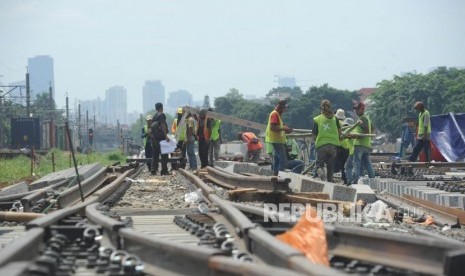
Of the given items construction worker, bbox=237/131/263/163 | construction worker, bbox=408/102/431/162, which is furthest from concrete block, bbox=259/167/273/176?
construction worker, bbox=237/131/263/163

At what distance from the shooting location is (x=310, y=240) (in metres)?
5.80

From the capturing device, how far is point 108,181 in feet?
53.5

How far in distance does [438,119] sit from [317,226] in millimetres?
20727

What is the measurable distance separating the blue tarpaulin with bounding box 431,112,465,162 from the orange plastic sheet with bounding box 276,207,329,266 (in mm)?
18778

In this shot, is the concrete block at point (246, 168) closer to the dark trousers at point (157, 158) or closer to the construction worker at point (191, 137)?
the dark trousers at point (157, 158)

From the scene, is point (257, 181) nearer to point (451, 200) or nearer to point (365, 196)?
point (365, 196)

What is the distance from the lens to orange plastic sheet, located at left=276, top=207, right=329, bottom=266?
5.64 metres

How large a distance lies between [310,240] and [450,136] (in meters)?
20.2

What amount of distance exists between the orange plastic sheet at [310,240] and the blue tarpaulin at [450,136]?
61.6 ft

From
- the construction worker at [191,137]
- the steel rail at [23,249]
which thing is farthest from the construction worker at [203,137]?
the steel rail at [23,249]

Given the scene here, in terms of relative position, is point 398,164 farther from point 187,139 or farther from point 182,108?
point 182,108

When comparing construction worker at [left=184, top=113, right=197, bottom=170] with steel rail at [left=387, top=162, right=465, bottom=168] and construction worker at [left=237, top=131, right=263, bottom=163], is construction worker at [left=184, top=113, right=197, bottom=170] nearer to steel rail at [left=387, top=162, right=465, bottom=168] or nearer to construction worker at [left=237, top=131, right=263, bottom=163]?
construction worker at [left=237, top=131, right=263, bottom=163]

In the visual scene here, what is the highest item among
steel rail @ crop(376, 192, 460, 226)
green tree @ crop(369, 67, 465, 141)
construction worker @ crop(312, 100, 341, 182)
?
green tree @ crop(369, 67, 465, 141)

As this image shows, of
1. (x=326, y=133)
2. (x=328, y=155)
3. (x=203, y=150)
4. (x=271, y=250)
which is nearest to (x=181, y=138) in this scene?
(x=203, y=150)
